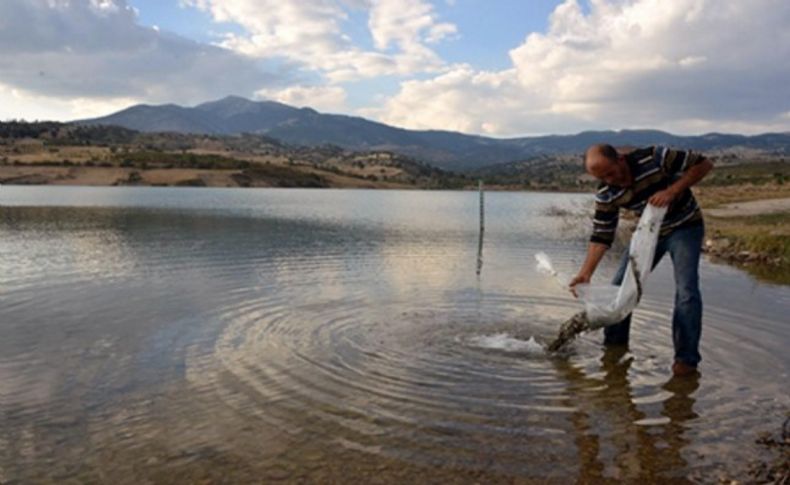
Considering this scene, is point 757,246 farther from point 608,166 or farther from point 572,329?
point 608,166

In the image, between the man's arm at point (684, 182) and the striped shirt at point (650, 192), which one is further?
the striped shirt at point (650, 192)

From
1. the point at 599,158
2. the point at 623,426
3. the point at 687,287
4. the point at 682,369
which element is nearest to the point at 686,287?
the point at 687,287

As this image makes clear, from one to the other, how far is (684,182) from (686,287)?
148cm

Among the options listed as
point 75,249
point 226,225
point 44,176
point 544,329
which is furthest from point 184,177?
point 544,329

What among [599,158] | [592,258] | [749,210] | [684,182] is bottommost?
[749,210]

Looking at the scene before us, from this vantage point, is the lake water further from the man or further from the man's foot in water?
the man

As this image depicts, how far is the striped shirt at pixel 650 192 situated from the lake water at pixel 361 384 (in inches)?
82.0

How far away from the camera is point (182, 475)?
5.67 metres

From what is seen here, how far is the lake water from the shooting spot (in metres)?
6.02

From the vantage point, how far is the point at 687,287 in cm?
848

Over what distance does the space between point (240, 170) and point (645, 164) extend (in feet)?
479

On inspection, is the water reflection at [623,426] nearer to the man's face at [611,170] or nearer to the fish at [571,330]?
the fish at [571,330]

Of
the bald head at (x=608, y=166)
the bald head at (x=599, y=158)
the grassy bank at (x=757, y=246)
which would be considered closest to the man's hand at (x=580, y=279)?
the bald head at (x=608, y=166)

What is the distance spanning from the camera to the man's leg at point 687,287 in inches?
331
